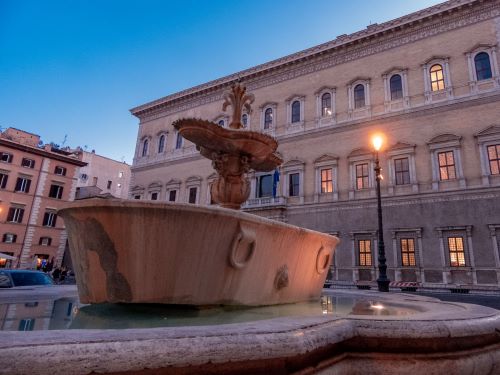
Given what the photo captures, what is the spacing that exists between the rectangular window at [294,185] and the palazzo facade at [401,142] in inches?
2.7

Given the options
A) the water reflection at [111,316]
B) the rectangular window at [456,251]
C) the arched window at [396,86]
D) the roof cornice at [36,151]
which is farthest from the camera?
the roof cornice at [36,151]

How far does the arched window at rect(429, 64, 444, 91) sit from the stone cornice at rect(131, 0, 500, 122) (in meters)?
2.22

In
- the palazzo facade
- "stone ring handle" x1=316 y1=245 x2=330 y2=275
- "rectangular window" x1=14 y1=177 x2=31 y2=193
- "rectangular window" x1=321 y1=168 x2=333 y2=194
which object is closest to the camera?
"stone ring handle" x1=316 y1=245 x2=330 y2=275

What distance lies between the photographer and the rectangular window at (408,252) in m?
17.4

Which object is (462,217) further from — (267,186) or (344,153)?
(267,186)

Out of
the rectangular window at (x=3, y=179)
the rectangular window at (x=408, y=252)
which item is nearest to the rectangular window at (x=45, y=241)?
the rectangular window at (x=3, y=179)

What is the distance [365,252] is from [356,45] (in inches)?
534

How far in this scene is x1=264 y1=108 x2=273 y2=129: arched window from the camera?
25.1m

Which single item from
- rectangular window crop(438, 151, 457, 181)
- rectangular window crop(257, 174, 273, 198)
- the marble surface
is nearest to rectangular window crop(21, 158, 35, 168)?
rectangular window crop(257, 174, 273, 198)

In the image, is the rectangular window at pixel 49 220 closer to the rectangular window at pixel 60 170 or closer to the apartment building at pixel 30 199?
the apartment building at pixel 30 199

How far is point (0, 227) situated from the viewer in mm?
27891

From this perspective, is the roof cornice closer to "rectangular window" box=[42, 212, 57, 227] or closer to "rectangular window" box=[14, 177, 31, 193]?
"rectangular window" box=[14, 177, 31, 193]

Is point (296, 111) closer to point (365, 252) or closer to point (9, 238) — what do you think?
point (365, 252)

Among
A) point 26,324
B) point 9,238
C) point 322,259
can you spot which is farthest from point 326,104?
point 9,238
